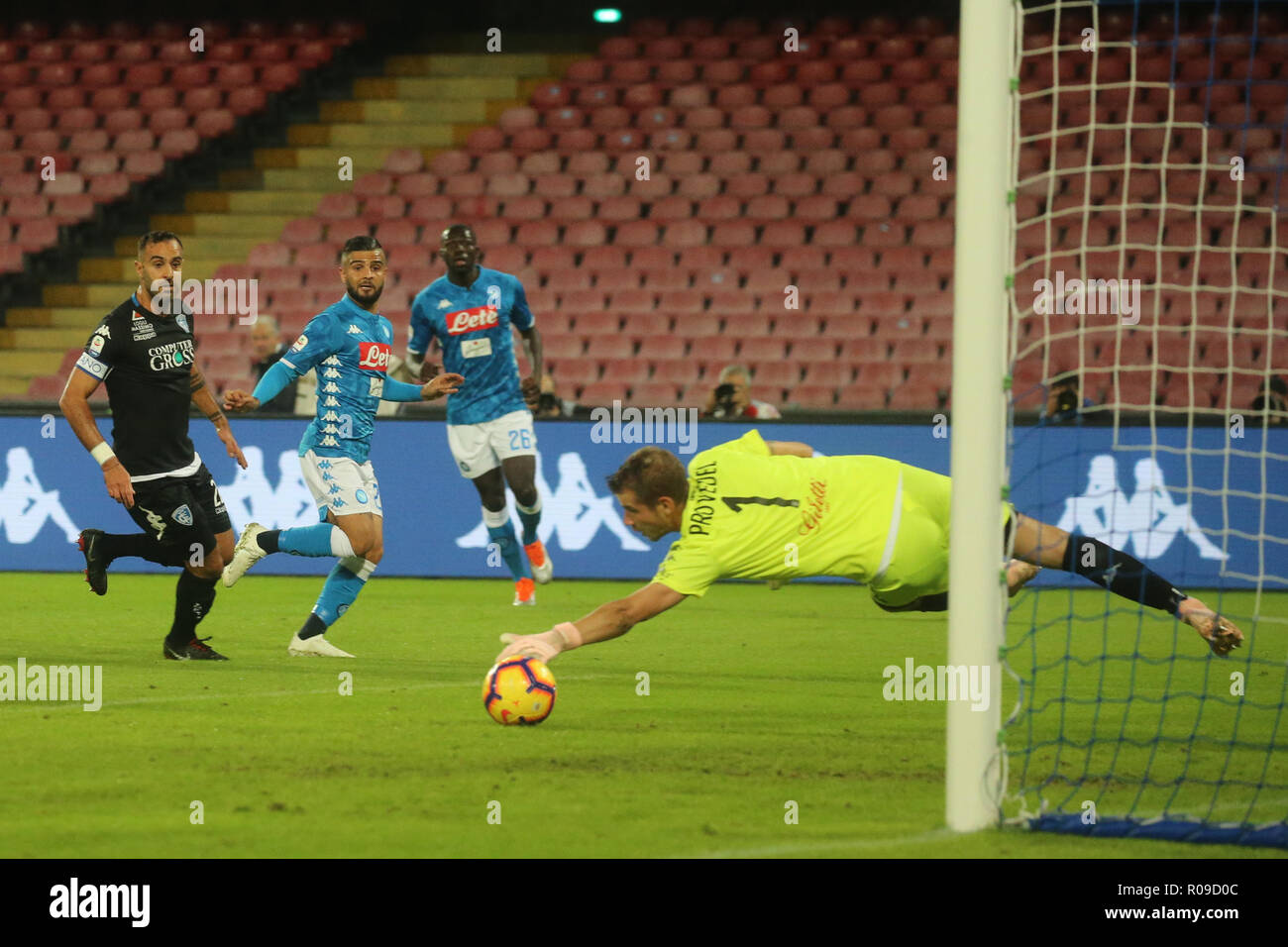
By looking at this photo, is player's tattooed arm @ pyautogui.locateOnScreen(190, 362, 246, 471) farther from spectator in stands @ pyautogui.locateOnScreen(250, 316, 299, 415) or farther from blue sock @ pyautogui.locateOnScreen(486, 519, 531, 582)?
spectator in stands @ pyautogui.locateOnScreen(250, 316, 299, 415)

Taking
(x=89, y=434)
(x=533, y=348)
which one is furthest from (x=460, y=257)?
(x=89, y=434)

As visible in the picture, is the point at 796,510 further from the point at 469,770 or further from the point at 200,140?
the point at 200,140

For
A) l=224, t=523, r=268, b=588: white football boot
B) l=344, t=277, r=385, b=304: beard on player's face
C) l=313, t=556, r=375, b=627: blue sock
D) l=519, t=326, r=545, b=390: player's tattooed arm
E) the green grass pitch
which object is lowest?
the green grass pitch

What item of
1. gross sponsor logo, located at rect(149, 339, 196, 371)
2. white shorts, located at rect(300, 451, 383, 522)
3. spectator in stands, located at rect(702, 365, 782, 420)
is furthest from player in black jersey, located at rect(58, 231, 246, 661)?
spectator in stands, located at rect(702, 365, 782, 420)

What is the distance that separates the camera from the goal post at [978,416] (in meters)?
4.47

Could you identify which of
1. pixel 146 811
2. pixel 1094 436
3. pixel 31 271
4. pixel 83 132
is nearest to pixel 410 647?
pixel 146 811

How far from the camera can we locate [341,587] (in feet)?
26.5

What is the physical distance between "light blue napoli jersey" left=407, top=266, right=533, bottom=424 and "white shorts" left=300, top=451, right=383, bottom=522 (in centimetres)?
239

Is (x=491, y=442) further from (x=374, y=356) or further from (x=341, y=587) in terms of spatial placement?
(x=341, y=587)

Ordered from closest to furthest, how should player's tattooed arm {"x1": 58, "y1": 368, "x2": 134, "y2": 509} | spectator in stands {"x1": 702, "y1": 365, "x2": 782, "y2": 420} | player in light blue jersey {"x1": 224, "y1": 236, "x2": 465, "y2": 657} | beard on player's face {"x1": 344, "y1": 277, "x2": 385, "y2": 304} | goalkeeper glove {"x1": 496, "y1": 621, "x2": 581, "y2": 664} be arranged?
goalkeeper glove {"x1": 496, "y1": 621, "x2": 581, "y2": 664} → player's tattooed arm {"x1": 58, "y1": 368, "x2": 134, "y2": 509} → player in light blue jersey {"x1": 224, "y1": 236, "x2": 465, "y2": 657} → beard on player's face {"x1": 344, "y1": 277, "x2": 385, "y2": 304} → spectator in stands {"x1": 702, "y1": 365, "x2": 782, "y2": 420}

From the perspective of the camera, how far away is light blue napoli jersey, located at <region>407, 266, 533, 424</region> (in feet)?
34.2

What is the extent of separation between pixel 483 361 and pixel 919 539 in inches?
201

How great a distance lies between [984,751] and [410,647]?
4.75 metres

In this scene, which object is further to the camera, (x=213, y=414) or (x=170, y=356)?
(x=213, y=414)
